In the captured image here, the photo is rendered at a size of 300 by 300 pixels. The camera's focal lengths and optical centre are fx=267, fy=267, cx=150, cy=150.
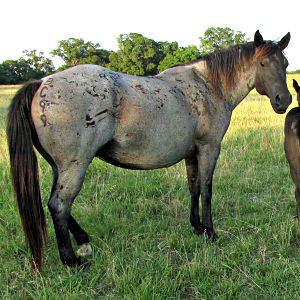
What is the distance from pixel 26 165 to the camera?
2334mm

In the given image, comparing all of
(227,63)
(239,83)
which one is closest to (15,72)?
(227,63)

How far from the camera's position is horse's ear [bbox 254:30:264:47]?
293cm

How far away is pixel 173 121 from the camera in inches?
107

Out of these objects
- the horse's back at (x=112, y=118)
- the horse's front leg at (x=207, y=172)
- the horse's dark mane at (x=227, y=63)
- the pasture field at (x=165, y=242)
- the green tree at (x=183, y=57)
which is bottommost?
the pasture field at (x=165, y=242)

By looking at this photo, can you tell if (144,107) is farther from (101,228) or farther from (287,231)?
(287,231)

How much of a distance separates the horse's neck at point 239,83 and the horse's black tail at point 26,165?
1856mm

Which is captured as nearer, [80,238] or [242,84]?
[80,238]

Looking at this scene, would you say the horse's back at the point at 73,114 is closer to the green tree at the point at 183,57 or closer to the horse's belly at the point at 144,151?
the horse's belly at the point at 144,151

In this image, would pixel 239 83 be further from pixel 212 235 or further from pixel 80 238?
pixel 80 238

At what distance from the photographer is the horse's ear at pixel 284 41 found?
303 centimetres

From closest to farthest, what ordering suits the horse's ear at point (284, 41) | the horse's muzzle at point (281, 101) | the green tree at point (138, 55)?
the horse's muzzle at point (281, 101), the horse's ear at point (284, 41), the green tree at point (138, 55)

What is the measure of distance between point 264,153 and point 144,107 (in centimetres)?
450

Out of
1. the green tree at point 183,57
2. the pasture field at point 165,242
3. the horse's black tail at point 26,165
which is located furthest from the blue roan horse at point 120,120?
the green tree at point 183,57

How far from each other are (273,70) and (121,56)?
66524 mm
